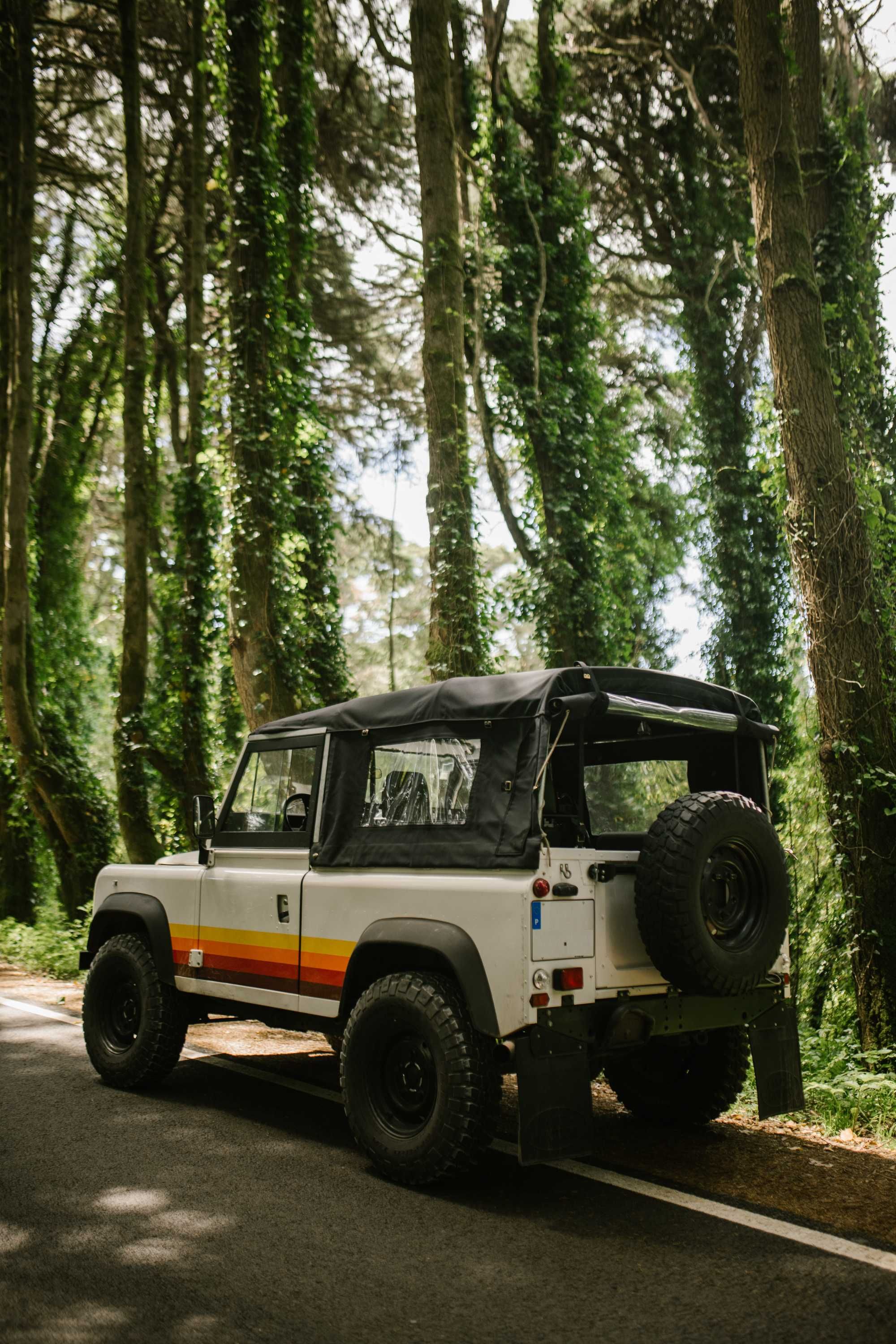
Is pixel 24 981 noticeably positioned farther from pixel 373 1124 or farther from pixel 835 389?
pixel 835 389

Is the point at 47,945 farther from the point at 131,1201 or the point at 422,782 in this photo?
the point at 422,782

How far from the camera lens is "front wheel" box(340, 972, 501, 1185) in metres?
4.68

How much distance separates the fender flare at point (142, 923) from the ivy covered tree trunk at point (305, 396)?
5.79 metres

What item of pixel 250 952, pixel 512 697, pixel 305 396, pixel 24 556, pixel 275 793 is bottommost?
pixel 250 952

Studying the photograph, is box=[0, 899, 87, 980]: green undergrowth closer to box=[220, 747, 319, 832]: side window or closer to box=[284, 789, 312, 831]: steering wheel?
box=[220, 747, 319, 832]: side window

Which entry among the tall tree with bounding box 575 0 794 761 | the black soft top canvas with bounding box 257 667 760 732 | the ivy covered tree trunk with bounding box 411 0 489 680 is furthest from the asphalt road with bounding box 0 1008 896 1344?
the tall tree with bounding box 575 0 794 761

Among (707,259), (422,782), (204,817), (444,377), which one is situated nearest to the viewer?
(422,782)

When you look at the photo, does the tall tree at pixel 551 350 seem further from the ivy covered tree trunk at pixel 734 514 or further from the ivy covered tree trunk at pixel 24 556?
the ivy covered tree trunk at pixel 24 556

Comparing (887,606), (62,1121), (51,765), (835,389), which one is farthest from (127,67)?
(62,1121)

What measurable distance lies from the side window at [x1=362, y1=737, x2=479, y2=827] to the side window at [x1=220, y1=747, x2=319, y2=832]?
1.82 feet

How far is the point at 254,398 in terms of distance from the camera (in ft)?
41.8

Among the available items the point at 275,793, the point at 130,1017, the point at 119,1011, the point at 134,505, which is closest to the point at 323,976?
the point at 275,793

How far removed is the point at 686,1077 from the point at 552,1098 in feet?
5.50

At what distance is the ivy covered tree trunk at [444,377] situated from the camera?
12328 mm
